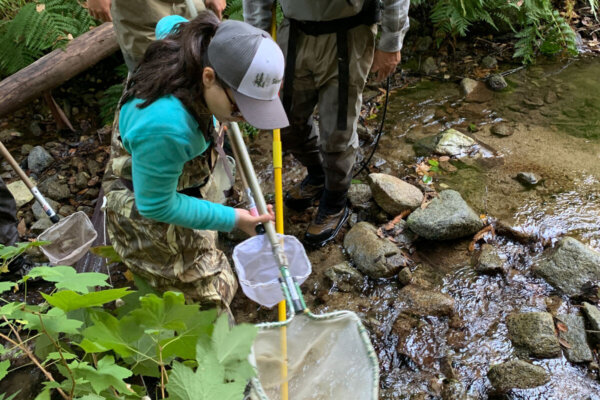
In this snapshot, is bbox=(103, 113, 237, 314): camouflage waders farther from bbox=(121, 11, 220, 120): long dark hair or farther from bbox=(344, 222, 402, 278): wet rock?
bbox=(344, 222, 402, 278): wet rock

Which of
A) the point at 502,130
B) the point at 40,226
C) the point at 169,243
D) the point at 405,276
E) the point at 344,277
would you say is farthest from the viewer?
the point at 502,130

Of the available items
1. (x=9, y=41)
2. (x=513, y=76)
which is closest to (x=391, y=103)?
(x=513, y=76)

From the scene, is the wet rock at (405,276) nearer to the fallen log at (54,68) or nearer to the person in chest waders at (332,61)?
the person in chest waders at (332,61)

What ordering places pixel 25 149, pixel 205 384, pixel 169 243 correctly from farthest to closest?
pixel 25 149 < pixel 169 243 < pixel 205 384

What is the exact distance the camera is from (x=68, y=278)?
1260 mm

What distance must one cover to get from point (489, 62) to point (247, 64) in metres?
4.55

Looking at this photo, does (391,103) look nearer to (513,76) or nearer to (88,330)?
(513,76)

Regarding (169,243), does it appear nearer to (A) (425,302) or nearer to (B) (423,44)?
(A) (425,302)

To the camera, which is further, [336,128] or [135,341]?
Result: [336,128]

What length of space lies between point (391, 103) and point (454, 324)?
2716 mm

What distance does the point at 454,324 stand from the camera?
2564 mm

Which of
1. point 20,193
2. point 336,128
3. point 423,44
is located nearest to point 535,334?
point 336,128

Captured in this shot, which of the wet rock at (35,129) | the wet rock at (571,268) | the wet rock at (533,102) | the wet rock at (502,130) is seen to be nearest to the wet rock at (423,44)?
the wet rock at (533,102)

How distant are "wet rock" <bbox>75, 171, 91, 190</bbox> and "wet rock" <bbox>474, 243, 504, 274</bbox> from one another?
3290 millimetres
